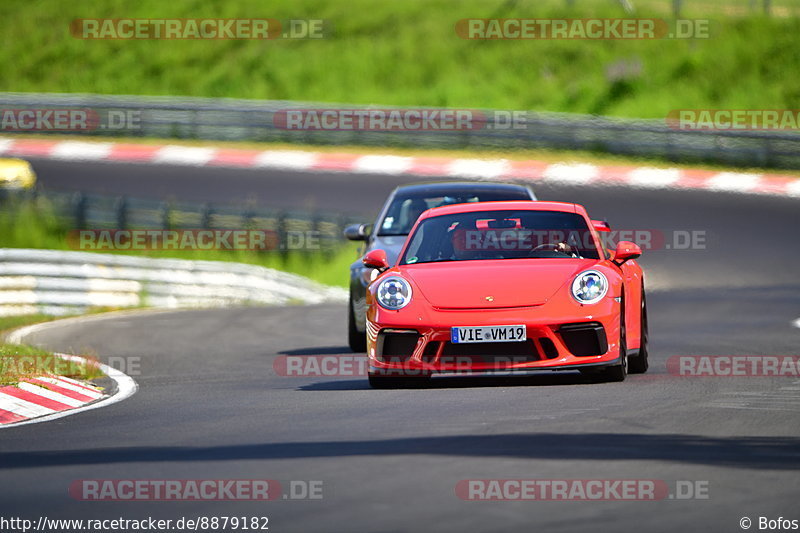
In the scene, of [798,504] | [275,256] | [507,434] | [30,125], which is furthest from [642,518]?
[30,125]

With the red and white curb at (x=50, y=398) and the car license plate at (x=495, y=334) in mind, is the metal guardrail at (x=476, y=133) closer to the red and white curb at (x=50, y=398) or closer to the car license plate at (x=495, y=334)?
the red and white curb at (x=50, y=398)

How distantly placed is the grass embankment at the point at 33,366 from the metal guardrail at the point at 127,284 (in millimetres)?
6268

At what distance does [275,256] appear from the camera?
2506 cm

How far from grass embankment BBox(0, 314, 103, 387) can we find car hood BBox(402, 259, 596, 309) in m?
2.98

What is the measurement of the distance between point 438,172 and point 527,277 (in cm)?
1926

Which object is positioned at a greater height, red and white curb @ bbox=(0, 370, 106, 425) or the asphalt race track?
the asphalt race track

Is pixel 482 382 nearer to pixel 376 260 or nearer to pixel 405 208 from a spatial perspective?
pixel 376 260

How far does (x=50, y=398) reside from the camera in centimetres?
1034

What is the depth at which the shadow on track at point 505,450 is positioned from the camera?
6831 mm

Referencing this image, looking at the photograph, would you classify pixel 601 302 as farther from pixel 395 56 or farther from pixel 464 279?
pixel 395 56

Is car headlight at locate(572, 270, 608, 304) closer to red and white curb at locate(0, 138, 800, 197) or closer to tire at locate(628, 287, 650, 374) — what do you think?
tire at locate(628, 287, 650, 374)

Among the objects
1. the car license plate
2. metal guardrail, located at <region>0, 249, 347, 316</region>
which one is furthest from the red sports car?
metal guardrail, located at <region>0, 249, 347, 316</region>

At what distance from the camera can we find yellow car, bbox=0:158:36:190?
25.9 meters

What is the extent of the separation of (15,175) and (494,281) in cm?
1791
